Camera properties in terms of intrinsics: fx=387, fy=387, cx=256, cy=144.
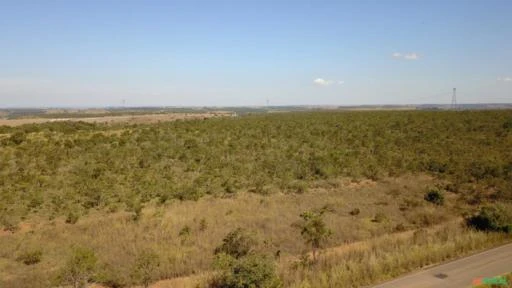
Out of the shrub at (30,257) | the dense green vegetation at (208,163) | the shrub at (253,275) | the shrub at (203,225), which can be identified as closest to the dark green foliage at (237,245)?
the shrub at (203,225)

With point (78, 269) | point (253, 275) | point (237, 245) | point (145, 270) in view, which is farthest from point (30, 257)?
point (253, 275)

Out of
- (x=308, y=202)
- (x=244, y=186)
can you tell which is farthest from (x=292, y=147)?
(x=308, y=202)

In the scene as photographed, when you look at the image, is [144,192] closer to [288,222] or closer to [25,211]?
[25,211]

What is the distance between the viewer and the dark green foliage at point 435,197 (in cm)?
2020

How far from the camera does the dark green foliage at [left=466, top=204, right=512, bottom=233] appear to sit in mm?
14414

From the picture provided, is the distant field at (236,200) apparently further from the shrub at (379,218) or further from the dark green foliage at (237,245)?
the dark green foliage at (237,245)

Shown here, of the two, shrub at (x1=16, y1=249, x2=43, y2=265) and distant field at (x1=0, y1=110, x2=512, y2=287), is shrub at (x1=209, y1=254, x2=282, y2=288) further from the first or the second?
shrub at (x1=16, y1=249, x2=43, y2=265)

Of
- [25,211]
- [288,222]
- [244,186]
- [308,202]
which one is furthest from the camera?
[244,186]

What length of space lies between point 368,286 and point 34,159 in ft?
88.9

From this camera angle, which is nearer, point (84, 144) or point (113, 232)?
point (113, 232)

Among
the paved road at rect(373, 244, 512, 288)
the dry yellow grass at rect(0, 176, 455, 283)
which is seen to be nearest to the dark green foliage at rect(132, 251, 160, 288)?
the dry yellow grass at rect(0, 176, 455, 283)

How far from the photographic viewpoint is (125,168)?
88.2ft

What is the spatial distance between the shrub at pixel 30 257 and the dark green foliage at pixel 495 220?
16003 millimetres

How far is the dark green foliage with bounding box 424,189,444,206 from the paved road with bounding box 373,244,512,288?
26.4 feet
